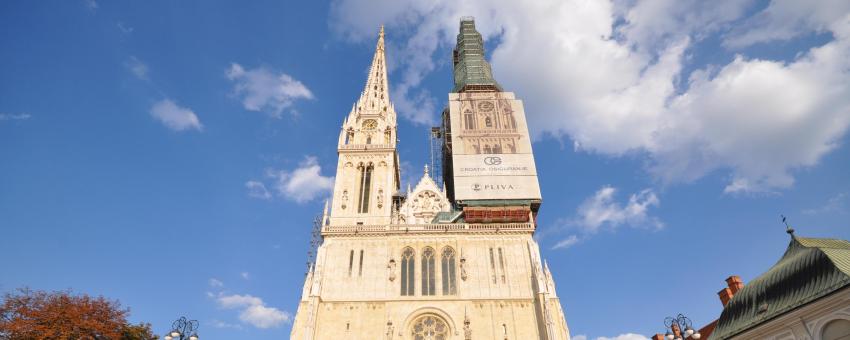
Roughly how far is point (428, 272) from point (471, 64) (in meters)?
24.7

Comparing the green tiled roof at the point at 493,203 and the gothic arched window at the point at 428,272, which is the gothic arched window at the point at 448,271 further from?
the green tiled roof at the point at 493,203

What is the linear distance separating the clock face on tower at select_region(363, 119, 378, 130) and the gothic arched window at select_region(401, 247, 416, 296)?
13.2 m

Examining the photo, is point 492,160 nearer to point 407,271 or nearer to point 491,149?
point 491,149

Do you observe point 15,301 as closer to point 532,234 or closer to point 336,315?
point 336,315

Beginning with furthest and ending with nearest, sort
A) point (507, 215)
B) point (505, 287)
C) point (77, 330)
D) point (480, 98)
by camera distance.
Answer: point (480, 98) < point (507, 215) < point (505, 287) < point (77, 330)

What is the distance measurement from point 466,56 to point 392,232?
24070mm

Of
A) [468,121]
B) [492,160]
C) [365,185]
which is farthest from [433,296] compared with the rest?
[468,121]

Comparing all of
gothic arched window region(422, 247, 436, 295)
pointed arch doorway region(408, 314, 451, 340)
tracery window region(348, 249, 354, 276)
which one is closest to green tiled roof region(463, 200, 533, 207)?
gothic arched window region(422, 247, 436, 295)

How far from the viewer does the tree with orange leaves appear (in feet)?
69.0

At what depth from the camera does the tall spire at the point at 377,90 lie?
41638mm

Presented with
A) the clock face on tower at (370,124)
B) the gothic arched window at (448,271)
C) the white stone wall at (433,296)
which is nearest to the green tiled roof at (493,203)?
the white stone wall at (433,296)

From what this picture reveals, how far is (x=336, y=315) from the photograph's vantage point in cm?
2761

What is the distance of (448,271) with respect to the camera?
98.1ft

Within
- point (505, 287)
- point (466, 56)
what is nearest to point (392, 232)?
point (505, 287)
